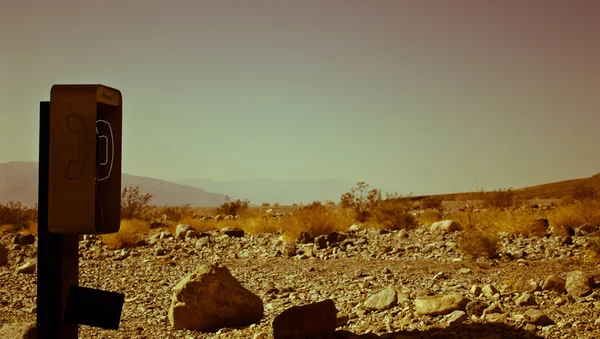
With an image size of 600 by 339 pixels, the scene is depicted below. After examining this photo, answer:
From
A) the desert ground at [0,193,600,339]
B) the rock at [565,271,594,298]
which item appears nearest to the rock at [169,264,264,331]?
the desert ground at [0,193,600,339]

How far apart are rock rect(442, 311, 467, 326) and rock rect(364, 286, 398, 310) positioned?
92 cm

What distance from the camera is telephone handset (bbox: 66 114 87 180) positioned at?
183 inches

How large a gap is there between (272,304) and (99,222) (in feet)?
10.7

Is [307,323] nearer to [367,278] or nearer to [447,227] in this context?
[367,278]

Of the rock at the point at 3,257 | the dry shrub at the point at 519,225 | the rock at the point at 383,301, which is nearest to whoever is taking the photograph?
the rock at the point at 383,301

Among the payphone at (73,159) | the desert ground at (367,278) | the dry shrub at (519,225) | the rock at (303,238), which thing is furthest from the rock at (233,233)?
the payphone at (73,159)

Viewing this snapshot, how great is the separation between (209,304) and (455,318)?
2.81 metres

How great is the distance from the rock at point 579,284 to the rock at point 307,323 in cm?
300

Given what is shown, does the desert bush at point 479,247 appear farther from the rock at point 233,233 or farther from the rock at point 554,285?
the rock at point 233,233

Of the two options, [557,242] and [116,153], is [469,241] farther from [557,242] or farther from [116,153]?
[116,153]

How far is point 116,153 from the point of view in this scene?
17.2ft

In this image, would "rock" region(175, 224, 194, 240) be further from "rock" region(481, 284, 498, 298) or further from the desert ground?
"rock" region(481, 284, 498, 298)

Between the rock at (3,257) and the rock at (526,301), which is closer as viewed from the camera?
the rock at (526,301)

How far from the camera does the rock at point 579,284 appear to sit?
6402mm
